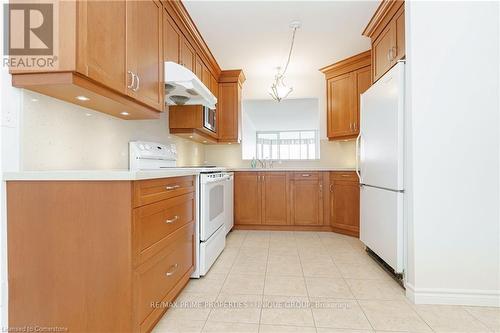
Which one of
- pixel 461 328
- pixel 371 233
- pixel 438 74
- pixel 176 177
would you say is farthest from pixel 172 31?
pixel 461 328

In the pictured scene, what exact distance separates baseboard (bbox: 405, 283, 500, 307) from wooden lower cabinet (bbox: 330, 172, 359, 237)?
167 centimetres

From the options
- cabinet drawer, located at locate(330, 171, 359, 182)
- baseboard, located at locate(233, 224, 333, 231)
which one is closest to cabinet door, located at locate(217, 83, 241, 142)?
baseboard, located at locate(233, 224, 333, 231)

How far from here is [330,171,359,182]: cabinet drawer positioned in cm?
341

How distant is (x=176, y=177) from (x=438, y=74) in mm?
1925

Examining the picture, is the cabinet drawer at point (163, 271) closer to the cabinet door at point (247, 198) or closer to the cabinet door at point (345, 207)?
the cabinet door at point (247, 198)

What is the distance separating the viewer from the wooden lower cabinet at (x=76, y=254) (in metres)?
1.16

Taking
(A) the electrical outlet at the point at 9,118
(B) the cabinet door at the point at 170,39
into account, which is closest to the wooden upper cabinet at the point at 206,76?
(B) the cabinet door at the point at 170,39

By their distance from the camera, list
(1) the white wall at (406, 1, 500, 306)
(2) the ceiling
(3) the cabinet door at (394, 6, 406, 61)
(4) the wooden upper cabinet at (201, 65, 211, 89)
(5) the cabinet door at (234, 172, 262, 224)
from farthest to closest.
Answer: (5) the cabinet door at (234, 172, 262, 224) → (4) the wooden upper cabinet at (201, 65, 211, 89) → (2) the ceiling → (3) the cabinet door at (394, 6, 406, 61) → (1) the white wall at (406, 1, 500, 306)

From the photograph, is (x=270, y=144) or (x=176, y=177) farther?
(x=270, y=144)

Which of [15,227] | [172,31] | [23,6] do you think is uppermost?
[172,31]

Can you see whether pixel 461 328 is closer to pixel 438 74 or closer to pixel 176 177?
pixel 438 74

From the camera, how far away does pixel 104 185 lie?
1160 millimetres

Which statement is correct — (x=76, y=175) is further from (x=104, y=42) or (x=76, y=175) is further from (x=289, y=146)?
(x=289, y=146)

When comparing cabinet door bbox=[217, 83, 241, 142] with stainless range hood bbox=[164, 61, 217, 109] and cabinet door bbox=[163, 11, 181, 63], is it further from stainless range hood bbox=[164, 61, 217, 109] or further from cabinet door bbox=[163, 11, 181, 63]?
cabinet door bbox=[163, 11, 181, 63]
